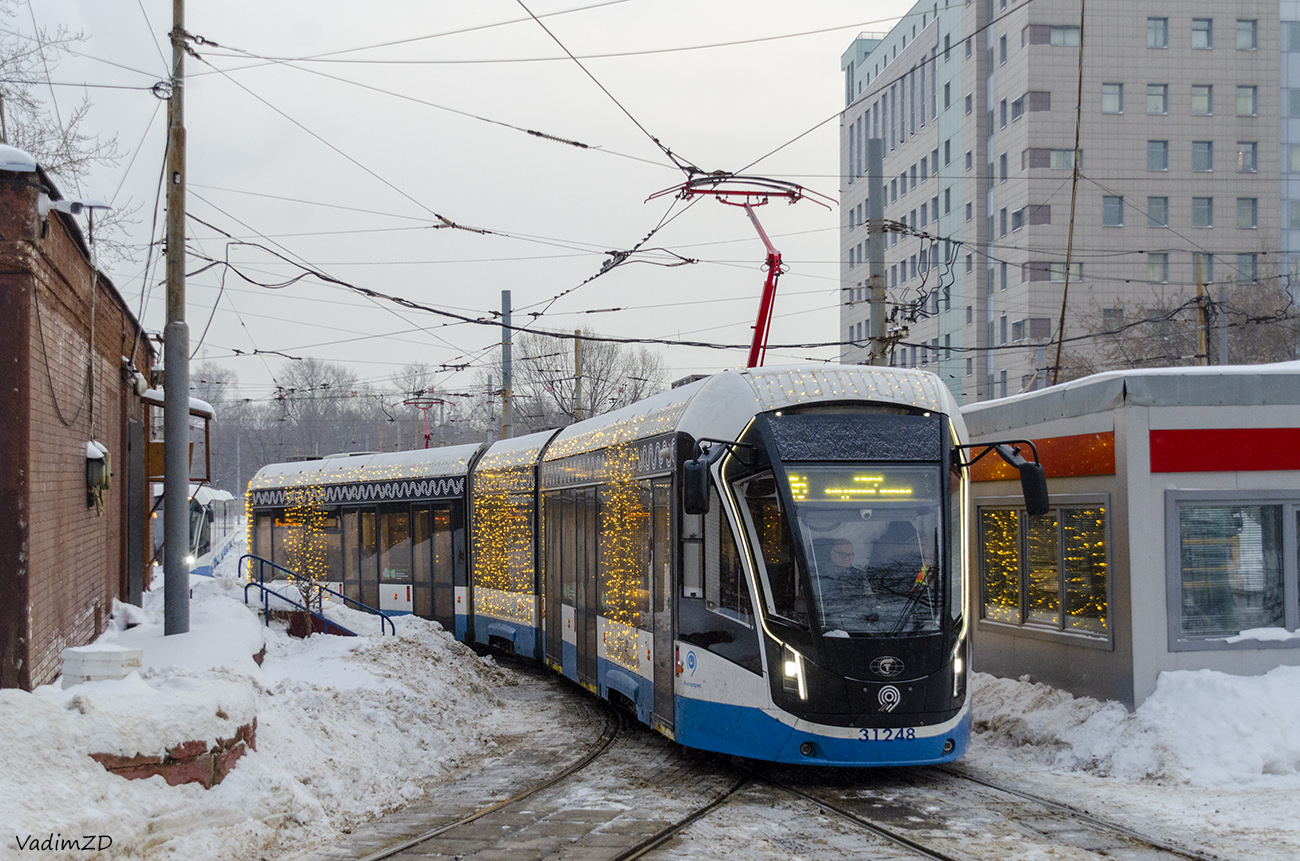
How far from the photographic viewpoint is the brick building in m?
8.99

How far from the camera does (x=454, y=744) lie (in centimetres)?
1241

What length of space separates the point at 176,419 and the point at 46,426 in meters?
2.80

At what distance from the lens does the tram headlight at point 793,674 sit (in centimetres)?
977

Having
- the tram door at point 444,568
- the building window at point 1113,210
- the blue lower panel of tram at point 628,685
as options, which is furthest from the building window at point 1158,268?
the blue lower panel of tram at point 628,685

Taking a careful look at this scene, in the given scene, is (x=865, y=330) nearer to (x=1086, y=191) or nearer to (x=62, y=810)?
(x=1086, y=191)

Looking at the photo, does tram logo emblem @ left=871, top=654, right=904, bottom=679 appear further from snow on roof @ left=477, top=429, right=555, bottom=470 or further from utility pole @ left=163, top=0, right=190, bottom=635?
snow on roof @ left=477, top=429, right=555, bottom=470

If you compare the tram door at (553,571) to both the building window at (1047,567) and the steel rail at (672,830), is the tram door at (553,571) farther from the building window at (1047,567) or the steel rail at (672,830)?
the steel rail at (672,830)

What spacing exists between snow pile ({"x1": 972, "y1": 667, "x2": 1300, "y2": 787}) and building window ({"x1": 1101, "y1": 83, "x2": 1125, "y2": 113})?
187 ft

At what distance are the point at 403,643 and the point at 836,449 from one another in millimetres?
7719

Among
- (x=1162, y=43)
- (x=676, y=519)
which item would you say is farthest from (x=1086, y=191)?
(x=676, y=519)

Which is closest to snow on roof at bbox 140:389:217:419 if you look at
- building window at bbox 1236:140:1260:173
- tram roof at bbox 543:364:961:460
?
tram roof at bbox 543:364:961:460

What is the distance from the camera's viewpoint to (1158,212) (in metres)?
63.6

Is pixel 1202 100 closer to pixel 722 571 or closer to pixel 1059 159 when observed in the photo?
pixel 1059 159

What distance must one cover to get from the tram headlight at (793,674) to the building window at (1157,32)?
6160 cm
